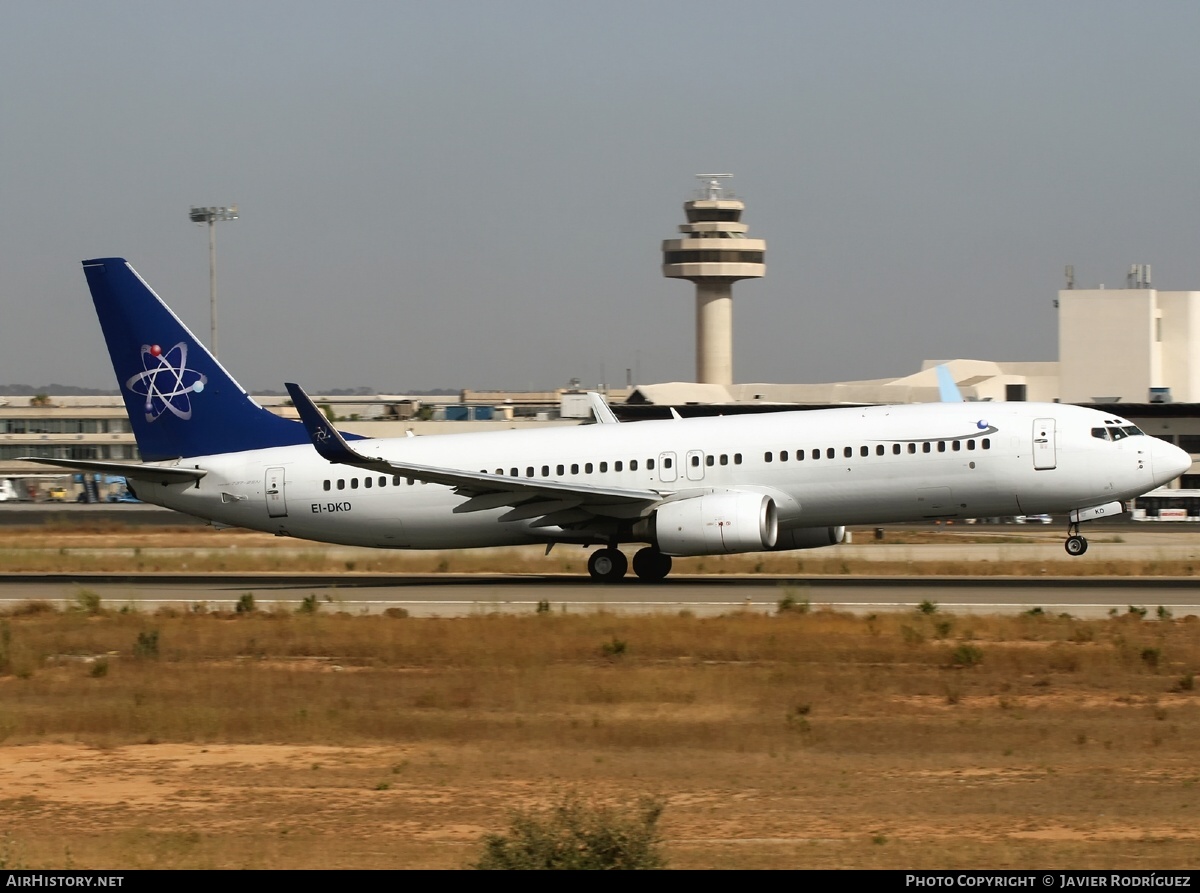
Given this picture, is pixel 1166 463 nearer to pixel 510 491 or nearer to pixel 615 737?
pixel 510 491

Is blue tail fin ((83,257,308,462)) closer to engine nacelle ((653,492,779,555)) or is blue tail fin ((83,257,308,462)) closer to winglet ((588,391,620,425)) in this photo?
winglet ((588,391,620,425))

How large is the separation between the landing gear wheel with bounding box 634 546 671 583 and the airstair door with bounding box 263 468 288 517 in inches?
317

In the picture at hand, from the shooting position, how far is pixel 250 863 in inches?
411

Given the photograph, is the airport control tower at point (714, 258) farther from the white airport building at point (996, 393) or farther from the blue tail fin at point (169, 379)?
the blue tail fin at point (169, 379)

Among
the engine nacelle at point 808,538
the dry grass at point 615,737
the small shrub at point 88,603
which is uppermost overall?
the engine nacelle at point 808,538

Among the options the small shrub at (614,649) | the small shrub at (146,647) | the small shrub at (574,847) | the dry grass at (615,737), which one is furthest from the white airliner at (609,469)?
the small shrub at (574,847)

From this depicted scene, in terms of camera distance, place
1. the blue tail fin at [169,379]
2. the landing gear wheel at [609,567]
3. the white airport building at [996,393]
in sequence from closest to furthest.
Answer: the landing gear wheel at [609,567], the blue tail fin at [169,379], the white airport building at [996,393]

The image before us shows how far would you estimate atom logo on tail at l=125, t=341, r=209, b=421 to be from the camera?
33.6 m

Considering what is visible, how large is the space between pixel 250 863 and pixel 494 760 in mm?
4249

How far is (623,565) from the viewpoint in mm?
31922

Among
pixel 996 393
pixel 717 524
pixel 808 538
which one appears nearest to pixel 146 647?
pixel 717 524

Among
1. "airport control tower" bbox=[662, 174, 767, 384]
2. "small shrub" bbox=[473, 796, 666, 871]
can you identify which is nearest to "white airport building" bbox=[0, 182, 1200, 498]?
"airport control tower" bbox=[662, 174, 767, 384]

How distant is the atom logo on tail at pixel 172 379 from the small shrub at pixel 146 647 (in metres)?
12.1

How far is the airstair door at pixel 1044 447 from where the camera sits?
98.2ft
